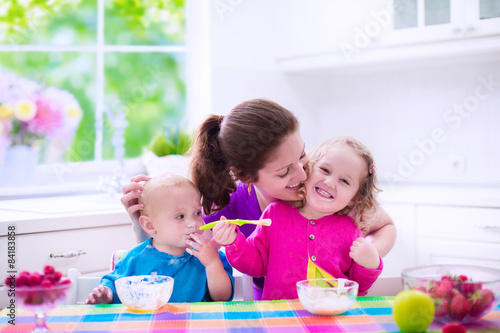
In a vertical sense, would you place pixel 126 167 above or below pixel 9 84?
below

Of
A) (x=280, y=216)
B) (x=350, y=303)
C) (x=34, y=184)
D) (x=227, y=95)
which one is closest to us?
(x=350, y=303)

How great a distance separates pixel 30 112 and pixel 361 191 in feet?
5.57

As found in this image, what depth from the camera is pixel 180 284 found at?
1411mm

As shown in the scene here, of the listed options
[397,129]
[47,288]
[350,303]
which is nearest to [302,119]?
[397,129]

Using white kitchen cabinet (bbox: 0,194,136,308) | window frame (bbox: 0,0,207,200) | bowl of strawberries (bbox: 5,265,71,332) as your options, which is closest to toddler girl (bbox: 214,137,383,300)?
bowl of strawberries (bbox: 5,265,71,332)

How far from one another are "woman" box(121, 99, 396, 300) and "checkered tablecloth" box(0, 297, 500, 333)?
398 millimetres

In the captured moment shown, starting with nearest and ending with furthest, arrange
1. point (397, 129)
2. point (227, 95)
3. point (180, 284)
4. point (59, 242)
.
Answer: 1. point (180, 284)
2. point (59, 242)
3. point (227, 95)
4. point (397, 129)

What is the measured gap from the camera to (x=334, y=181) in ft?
4.87

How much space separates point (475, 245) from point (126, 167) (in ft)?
5.85

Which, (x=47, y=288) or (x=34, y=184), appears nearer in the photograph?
(x=47, y=288)

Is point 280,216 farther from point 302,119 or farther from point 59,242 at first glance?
point 302,119

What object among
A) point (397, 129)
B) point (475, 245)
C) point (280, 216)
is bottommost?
point (475, 245)

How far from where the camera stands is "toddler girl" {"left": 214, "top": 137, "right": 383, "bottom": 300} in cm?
144

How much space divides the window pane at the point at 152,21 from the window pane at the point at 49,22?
205 millimetres
